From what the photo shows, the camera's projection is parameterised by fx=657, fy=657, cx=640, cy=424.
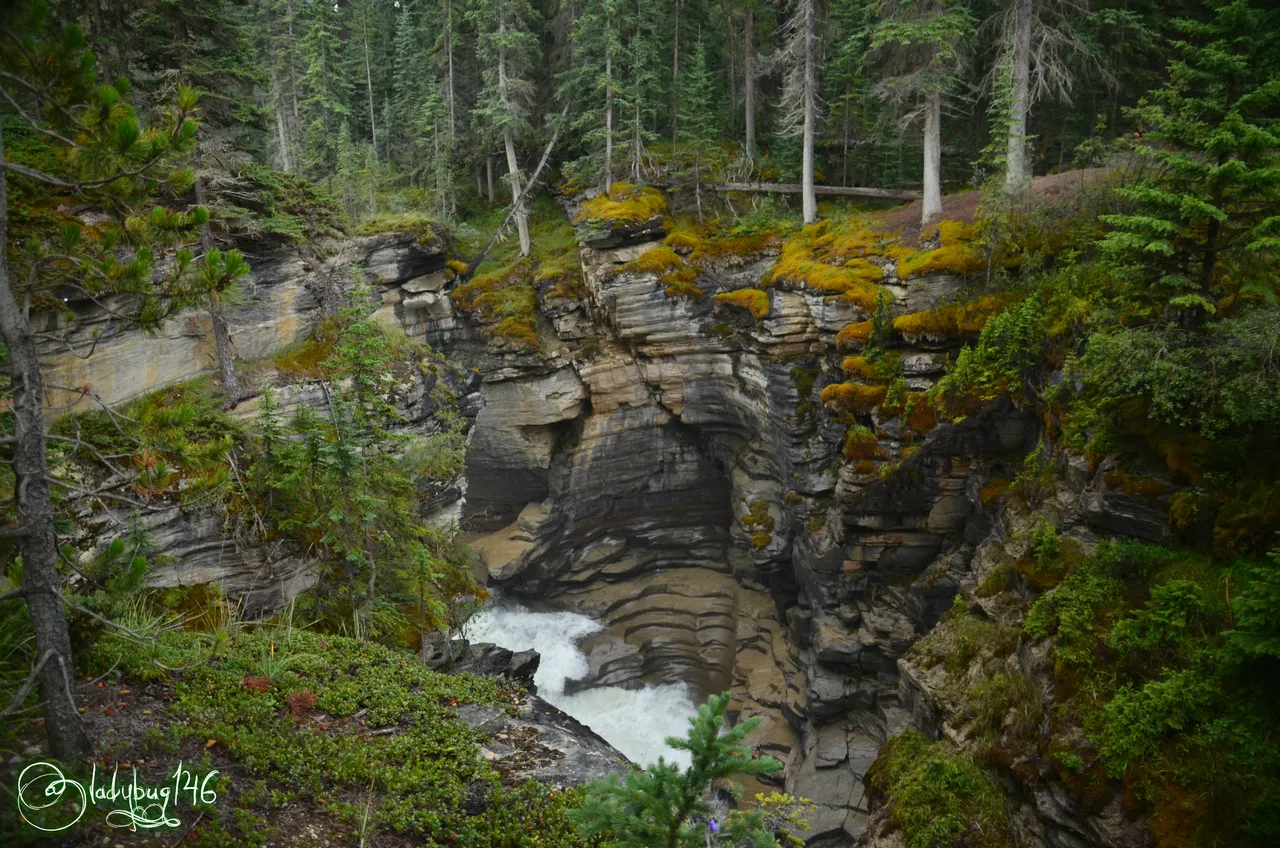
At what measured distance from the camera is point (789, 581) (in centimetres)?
2116

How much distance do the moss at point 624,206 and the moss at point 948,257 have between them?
9.34 metres

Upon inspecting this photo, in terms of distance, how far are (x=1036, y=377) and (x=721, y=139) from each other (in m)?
18.4

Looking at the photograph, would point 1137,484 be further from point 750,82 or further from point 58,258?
point 750,82

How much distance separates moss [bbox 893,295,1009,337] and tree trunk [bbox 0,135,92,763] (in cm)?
1482

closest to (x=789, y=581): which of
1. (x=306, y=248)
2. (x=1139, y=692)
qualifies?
(x=1139, y=692)

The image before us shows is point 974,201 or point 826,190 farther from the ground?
point 826,190

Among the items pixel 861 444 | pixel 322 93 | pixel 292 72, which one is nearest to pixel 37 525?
pixel 861 444

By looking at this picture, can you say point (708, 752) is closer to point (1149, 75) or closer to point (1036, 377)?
point (1036, 377)

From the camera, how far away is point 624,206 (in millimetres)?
23078

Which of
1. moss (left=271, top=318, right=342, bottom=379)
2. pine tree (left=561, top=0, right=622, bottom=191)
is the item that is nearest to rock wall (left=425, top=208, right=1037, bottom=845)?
pine tree (left=561, top=0, right=622, bottom=191)

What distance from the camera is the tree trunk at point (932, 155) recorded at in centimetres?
1836

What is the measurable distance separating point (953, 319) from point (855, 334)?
2464 millimetres

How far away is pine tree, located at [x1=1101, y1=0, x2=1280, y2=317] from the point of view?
25.2 ft

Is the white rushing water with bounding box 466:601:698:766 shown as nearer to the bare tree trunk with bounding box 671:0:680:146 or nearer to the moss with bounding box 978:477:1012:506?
the moss with bounding box 978:477:1012:506
